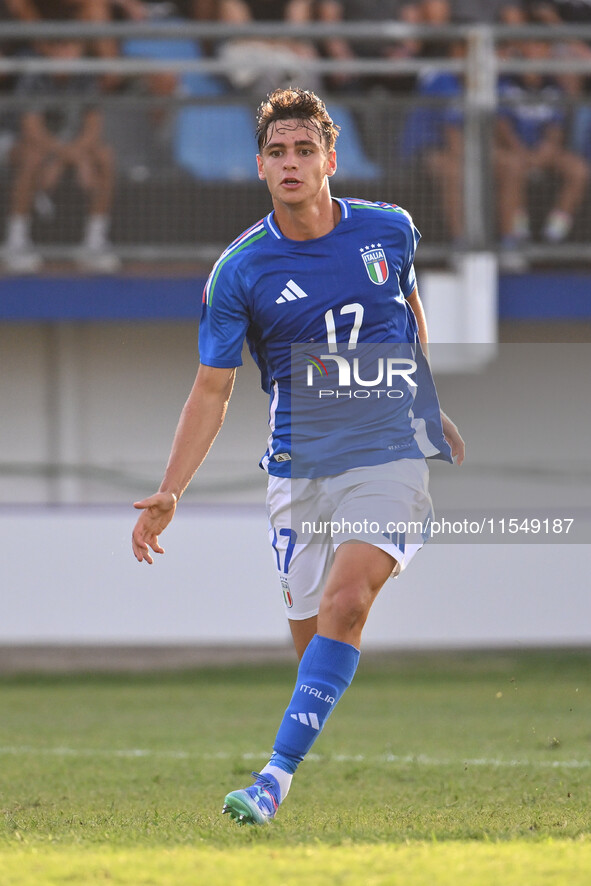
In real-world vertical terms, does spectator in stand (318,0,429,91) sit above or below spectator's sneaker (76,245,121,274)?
above

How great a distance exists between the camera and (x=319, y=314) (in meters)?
4.89

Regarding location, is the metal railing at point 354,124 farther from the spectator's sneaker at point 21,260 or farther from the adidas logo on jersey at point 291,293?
the adidas logo on jersey at point 291,293

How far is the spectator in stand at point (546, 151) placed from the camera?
10.7 m

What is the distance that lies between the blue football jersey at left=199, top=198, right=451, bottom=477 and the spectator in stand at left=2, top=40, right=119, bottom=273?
5842mm

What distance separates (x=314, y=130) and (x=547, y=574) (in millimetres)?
7497

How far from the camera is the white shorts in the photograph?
4.70m

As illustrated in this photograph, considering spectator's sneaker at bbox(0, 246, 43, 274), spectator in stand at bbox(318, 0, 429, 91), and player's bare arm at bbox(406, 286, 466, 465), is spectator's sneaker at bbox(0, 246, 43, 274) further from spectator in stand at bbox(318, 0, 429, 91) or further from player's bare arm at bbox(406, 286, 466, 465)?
player's bare arm at bbox(406, 286, 466, 465)

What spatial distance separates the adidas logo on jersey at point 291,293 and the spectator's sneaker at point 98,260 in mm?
5927

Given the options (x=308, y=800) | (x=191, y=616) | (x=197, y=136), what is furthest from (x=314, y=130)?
(x=191, y=616)

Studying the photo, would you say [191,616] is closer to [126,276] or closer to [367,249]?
[126,276]

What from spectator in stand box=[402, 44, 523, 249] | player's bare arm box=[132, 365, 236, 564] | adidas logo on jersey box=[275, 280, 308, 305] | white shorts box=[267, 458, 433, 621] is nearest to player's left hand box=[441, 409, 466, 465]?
white shorts box=[267, 458, 433, 621]

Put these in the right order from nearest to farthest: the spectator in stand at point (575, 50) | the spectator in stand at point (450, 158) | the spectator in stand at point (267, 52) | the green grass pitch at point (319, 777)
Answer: the green grass pitch at point (319, 777) < the spectator in stand at point (267, 52) < the spectator in stand at point (450, 158) < the spectator in stand at point (575, 50)

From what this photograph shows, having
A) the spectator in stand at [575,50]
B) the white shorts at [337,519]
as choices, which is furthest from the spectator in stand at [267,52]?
the white shorts at [337,519]

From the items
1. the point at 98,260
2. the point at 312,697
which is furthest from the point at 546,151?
the point at 312,697
